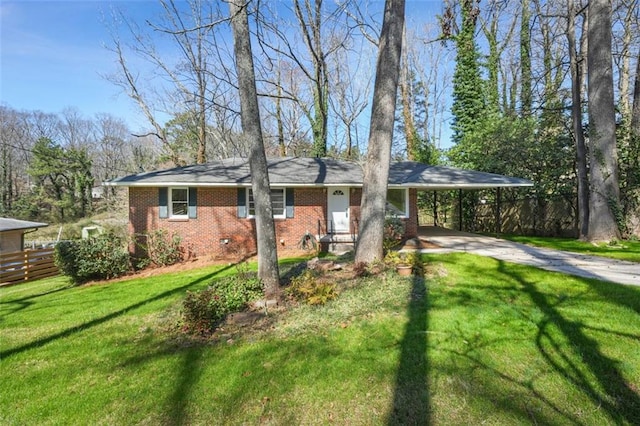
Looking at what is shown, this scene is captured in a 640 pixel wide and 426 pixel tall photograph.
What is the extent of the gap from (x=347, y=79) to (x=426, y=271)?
18097 millimetres

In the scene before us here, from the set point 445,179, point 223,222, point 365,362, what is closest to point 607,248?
point 445,179

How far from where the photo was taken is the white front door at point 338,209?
12.1 meters

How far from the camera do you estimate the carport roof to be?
10.9 meters

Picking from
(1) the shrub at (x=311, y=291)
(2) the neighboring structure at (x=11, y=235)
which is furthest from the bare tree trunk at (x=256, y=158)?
(2) the neighboring structure at (x=11, y=235)

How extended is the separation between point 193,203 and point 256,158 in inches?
263

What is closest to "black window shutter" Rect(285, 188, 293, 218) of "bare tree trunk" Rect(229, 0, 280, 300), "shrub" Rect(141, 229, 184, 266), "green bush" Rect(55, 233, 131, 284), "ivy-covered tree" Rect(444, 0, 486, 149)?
"shrub" Rect(141, 229, 184, 266)

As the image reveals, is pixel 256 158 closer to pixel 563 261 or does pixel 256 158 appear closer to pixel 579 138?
pixel 563 261

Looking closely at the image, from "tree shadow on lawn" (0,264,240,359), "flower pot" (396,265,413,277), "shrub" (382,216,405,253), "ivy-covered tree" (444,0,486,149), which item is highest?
"ivy-covered tree" (444,0,486,149)

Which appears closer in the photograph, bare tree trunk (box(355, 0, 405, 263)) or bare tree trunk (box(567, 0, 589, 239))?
bare tree trunk (box(355, 0, 405, 263))

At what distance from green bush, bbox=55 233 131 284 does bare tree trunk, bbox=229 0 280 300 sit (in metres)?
6.45

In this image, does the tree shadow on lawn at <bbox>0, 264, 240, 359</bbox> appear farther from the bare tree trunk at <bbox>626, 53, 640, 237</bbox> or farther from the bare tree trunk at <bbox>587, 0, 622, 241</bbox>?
the bare tree trunk at <bbox>626, 53, 640, 237</bbox>

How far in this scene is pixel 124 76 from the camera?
1848cm

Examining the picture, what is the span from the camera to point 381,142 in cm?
655

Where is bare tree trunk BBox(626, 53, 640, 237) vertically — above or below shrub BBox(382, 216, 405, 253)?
above
